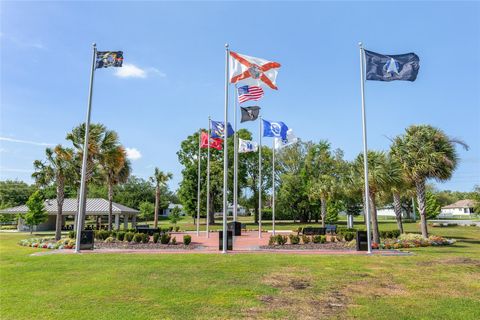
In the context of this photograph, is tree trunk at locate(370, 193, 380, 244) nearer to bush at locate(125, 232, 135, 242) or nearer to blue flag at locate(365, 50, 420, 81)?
blue flag at locate(365, 50, 420, 81)

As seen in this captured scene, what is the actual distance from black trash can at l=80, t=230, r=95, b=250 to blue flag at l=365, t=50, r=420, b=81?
15705 millimetres

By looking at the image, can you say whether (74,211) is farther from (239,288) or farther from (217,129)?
(239,288)

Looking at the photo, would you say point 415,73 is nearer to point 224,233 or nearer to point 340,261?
point 340,261

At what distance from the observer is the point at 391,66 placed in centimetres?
1617

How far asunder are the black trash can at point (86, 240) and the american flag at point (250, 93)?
10.6 m

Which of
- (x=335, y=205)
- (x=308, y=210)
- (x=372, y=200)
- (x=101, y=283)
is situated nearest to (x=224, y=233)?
(x=101, y=283)

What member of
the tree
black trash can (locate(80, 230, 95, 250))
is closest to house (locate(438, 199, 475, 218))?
the tree

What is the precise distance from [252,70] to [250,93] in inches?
82.2

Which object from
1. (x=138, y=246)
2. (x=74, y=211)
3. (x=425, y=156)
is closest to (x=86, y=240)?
(x=138, y=246)

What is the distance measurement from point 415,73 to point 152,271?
45.6ft

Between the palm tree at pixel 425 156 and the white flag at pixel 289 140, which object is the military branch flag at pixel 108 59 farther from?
the palm tree at pixel 425 156

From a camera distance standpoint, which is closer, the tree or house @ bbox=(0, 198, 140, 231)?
the tree

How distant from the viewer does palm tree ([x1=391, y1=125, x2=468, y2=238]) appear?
23.3m

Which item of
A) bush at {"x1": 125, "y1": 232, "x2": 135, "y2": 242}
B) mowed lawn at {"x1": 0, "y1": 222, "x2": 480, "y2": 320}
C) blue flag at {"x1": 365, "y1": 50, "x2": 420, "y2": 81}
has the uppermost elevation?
blue flag at {"x1": 365, "y1": 50, "x2": 420, "y2": 81}
